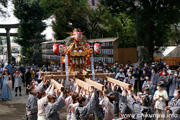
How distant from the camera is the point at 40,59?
2881 centimetres

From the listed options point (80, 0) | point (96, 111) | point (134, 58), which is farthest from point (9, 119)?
point (80, 0)

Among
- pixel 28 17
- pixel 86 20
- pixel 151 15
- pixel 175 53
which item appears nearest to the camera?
pixel 151 15

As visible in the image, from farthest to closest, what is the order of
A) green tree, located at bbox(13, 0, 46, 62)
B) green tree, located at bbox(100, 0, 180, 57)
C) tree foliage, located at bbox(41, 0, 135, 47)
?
green tree, located at bbox(13, 0, 46, 62) → tree foliage, located at bbox(41, 0, 135, 47) → green tree, located at bbox(100, 0, 180, 57)

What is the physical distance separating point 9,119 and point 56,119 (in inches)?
179

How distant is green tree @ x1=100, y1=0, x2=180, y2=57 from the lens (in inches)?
878

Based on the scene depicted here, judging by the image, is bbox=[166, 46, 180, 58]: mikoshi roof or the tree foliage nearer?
the tree foliage

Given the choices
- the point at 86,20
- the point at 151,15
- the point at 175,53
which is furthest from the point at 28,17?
the point at 175,53

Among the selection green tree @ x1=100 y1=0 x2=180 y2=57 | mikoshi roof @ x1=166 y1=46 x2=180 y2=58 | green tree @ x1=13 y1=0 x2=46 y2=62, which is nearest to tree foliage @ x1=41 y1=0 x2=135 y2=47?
green tree @ x1=100 y1=0 x2=180 y2=57

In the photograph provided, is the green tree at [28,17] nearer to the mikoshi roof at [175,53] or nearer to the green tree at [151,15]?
the green tree at [151,15]

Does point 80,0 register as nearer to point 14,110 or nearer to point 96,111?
point 14,110

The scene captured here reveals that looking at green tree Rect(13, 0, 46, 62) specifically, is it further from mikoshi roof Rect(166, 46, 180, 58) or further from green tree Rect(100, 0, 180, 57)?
mikoshi roof Rect(166, 46, 180, 58)

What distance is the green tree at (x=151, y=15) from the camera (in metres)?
22.3

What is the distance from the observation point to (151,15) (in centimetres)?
2250

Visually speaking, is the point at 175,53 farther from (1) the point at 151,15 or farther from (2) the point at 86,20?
(2) the point at 86,20
